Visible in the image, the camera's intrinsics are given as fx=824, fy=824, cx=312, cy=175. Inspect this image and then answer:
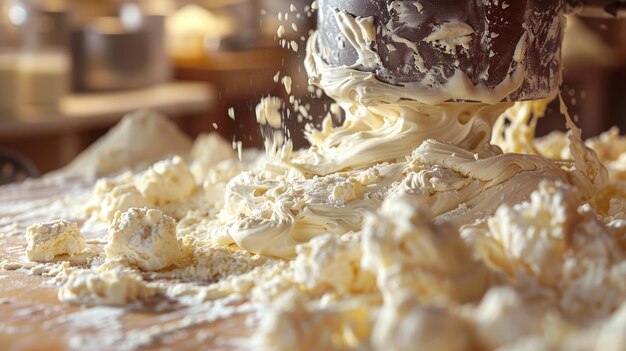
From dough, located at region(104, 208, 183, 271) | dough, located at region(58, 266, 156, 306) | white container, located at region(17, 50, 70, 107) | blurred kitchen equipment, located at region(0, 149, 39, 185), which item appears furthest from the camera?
white container, located at region(17, 50, 70, 107)

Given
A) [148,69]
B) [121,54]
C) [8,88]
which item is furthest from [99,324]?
[148,69]

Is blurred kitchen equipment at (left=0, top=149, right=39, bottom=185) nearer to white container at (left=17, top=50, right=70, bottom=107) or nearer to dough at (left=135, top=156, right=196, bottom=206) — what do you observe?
dough at (left=135, top=156, right=196, bottom=206)

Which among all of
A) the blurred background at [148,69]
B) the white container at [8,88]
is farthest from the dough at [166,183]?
the white container at [8,88]

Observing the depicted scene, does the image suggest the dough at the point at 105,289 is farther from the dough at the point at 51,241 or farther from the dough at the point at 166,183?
the dough at the point at 166,183

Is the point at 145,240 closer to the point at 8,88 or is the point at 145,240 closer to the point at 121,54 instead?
the point at 8,88

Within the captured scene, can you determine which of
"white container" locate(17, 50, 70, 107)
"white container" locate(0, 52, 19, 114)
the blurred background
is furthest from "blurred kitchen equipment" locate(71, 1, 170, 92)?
"white container" locate(0, 52, 19, 114)

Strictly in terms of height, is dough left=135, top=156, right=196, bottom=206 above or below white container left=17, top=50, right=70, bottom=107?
above
